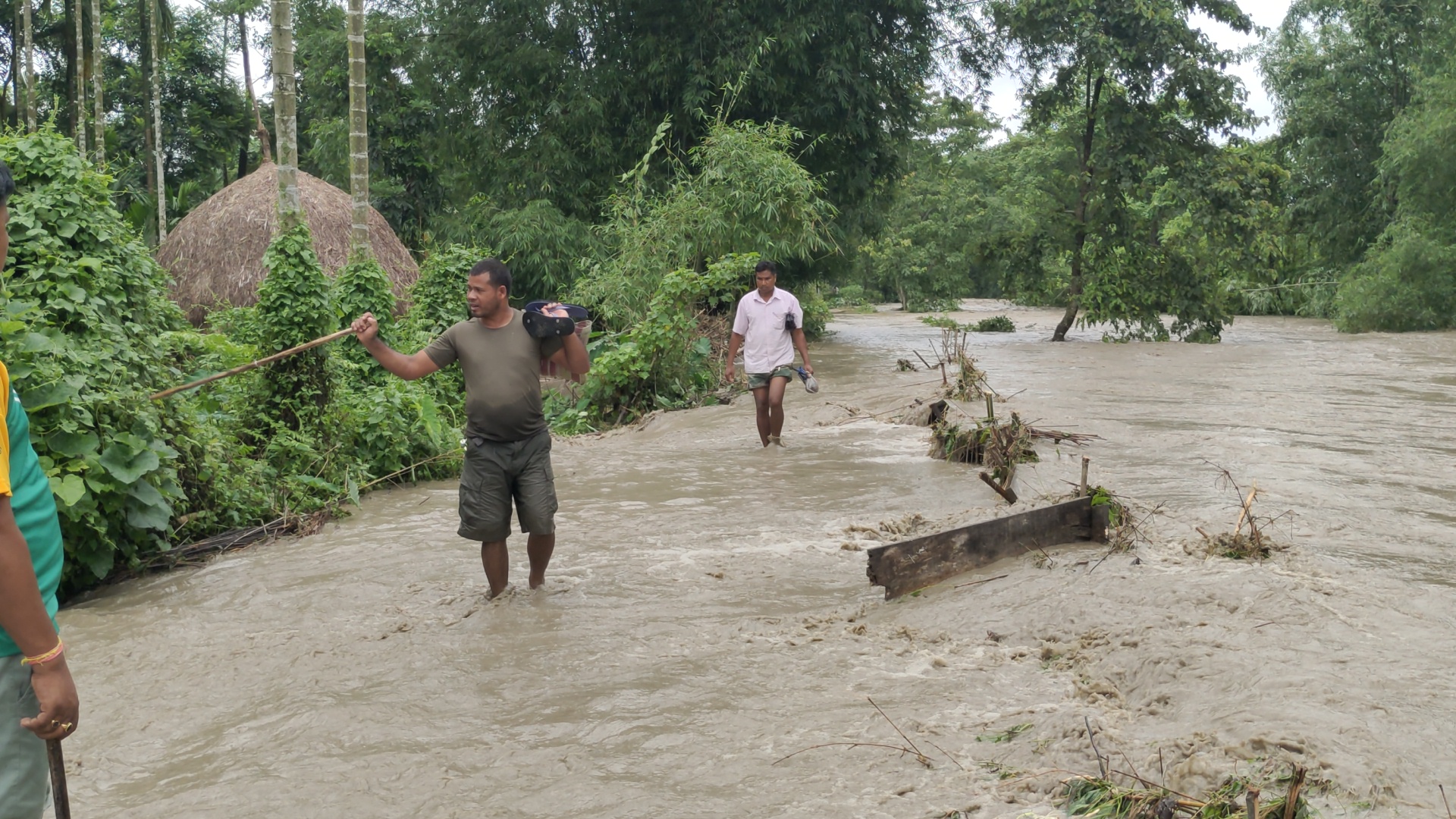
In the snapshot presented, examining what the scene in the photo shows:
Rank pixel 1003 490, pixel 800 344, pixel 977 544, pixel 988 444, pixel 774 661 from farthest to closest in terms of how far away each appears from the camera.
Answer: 1. pixel 800 344
2. pixel 988 444
3. pixel 1003 490
4. pixel 977 544
5. pixel 774 661

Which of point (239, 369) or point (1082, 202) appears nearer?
point (239, 369)

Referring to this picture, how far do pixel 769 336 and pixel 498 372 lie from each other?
5274 millimetres

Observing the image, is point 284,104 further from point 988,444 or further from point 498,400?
point 988,444

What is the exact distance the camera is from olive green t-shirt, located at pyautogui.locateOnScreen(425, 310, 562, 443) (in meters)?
6.02

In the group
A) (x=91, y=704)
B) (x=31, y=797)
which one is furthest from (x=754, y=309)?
(x=31, y=797)

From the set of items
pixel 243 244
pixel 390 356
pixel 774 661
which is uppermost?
pixel 243 244

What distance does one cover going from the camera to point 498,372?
603 cm

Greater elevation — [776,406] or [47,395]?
[47,395]

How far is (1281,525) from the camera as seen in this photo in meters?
6.82

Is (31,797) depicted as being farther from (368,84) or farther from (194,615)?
(368,84)

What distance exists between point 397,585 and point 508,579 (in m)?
0.65

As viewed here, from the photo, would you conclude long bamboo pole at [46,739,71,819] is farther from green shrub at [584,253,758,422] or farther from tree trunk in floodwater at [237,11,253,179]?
tree trunk in floodwater at [237,11,253,179]

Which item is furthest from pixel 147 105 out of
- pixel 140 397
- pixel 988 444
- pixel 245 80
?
pixel 988 444

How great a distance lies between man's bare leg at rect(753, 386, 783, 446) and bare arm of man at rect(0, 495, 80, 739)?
8.91 meters
